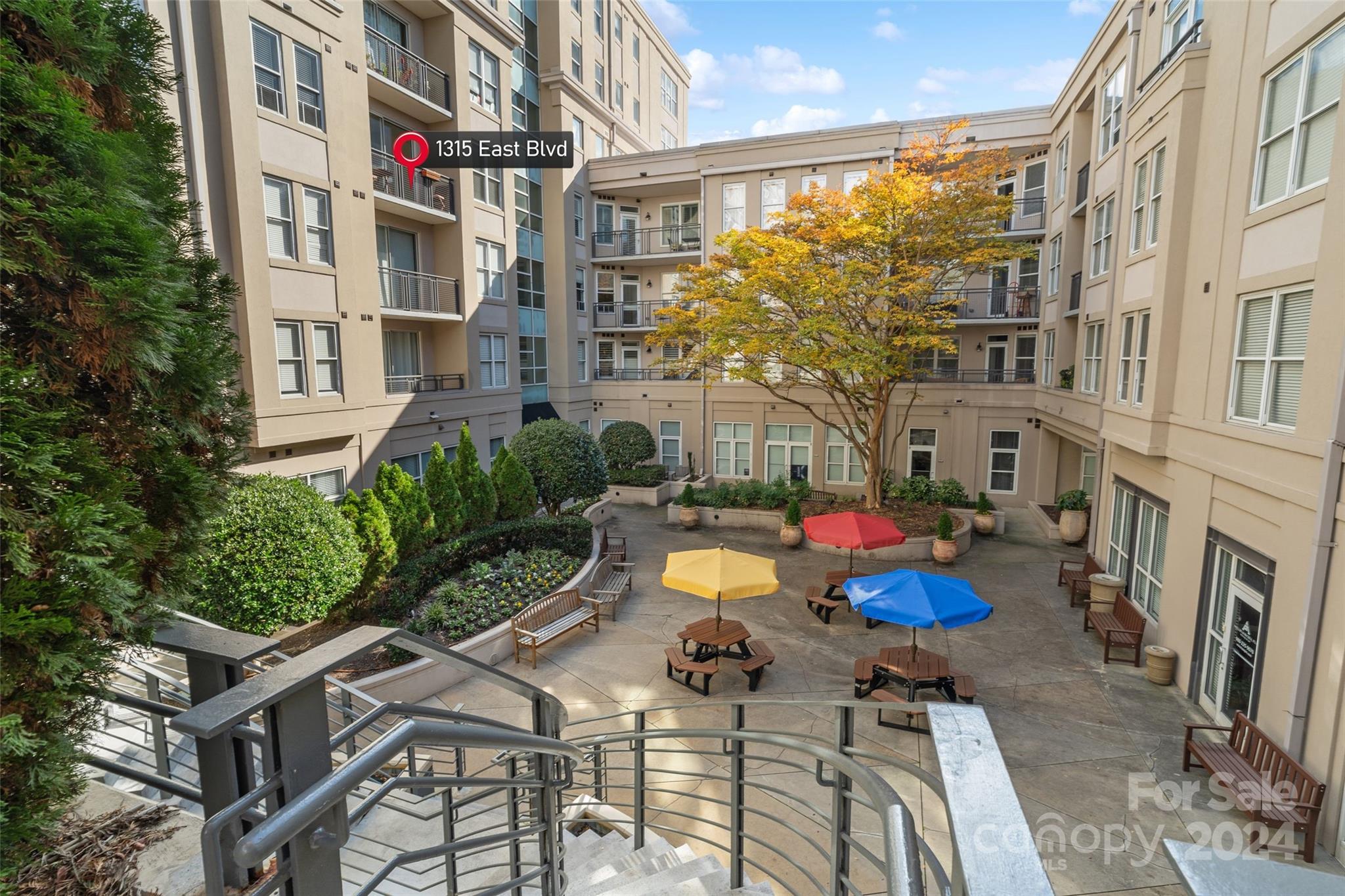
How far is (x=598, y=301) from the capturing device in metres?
30.9

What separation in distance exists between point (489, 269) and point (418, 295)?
3485 mm

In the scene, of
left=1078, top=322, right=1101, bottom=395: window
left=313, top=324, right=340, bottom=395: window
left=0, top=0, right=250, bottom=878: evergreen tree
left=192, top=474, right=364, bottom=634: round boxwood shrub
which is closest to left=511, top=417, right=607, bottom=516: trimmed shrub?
left=313, top=324, right=340, bottom=395: window

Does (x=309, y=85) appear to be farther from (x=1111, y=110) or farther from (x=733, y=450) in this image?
(x=1111, y=110)

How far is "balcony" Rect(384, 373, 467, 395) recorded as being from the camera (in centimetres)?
1950

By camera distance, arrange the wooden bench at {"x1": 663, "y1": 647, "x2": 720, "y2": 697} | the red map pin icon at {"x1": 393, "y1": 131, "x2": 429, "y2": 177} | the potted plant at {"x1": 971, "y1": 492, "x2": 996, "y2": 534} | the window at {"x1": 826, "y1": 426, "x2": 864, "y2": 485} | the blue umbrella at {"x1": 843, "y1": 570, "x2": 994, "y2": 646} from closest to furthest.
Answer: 1. the red map pin icon at {"x1": 393, "y1": 131, "x2": 429, "y2": 177}
2. the blue umbrella at {"x1": 843, "y1": 570, "x2": 994, "y2": 646}
3. the wooden bench at {"x1": 663, "y1": 647, "x2": 720, "y2": 697}
4. the potted plant at {"x1": 971, "y1": 492, "x2": 996, "y2": 534}
5. the window at {"x1": 826, "y1": 426, "x2": 864, "y2": 485}

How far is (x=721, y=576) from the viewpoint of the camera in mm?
11664

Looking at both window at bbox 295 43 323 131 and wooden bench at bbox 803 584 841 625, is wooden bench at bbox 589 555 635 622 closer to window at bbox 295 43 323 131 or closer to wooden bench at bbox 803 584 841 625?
wooden bench at bbox 803 584 841 625

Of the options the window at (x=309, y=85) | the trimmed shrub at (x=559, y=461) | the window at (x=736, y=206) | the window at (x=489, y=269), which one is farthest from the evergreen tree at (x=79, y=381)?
the window at (x=736, y=206)

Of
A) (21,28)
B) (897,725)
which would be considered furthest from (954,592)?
(21,28)

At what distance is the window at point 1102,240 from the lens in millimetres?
16844

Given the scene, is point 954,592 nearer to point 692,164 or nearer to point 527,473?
point 527,473

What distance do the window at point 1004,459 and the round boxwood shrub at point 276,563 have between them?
2204cm

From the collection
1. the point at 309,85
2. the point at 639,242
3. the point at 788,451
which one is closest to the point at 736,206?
the point at 639,242

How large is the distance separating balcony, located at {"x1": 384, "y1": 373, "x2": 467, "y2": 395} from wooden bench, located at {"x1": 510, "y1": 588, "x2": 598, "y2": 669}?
344 inches
